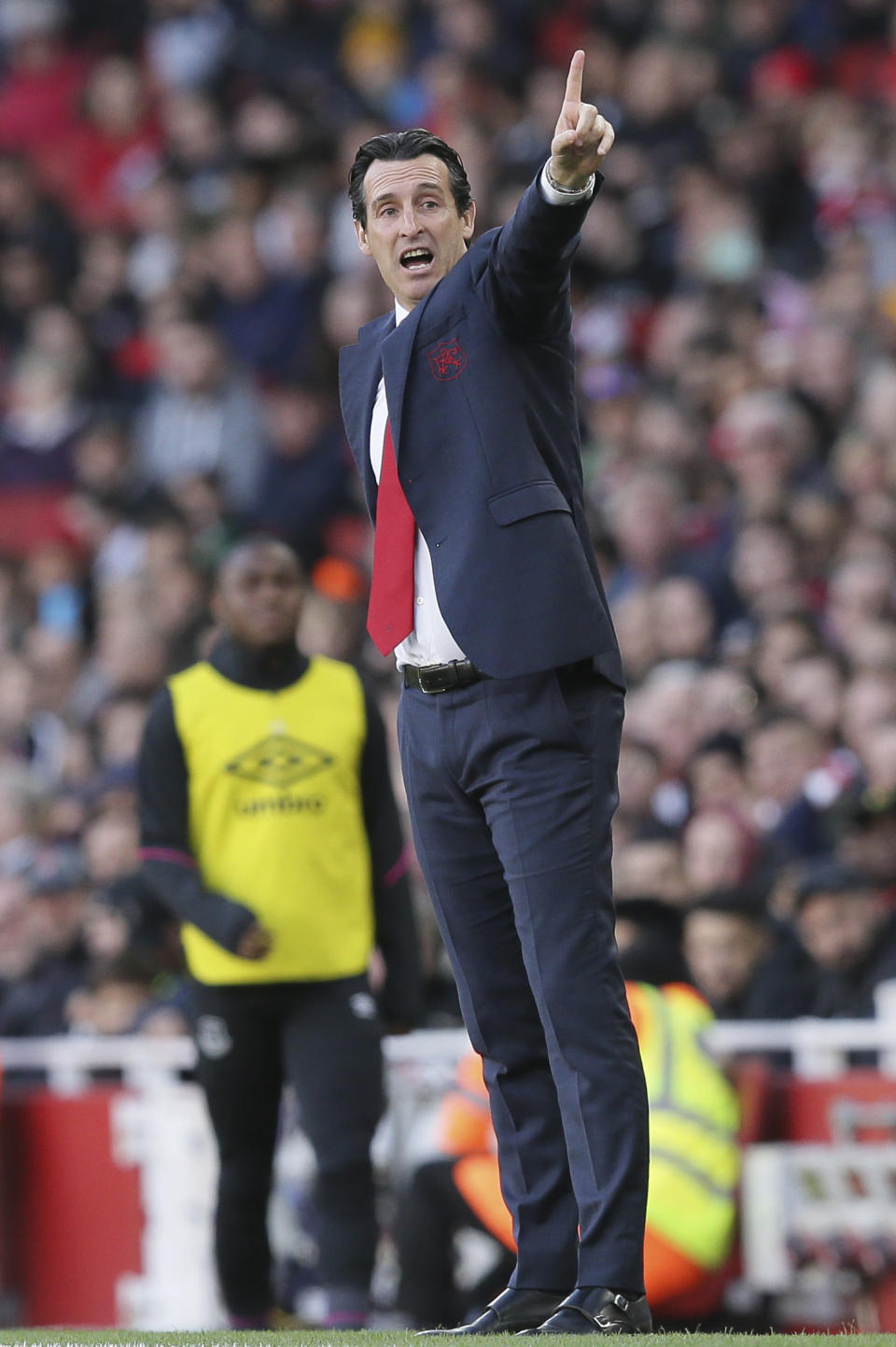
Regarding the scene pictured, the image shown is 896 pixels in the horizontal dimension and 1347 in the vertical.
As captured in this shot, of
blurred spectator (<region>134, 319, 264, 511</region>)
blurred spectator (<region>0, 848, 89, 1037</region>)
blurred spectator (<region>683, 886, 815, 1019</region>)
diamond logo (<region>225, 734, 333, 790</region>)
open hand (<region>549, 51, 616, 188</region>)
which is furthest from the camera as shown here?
blurred spectator (<region>134, 319, 264, 511</region>)

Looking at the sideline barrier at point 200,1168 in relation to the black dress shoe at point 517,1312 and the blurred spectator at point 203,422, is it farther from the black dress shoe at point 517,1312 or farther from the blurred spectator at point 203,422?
the blurred spectator at point 203,422

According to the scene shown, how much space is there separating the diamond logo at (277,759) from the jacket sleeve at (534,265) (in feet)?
7.34

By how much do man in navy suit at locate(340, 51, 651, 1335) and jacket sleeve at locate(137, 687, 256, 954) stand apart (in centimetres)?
180

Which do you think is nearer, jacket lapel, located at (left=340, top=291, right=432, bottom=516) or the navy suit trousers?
the navy suit trousers

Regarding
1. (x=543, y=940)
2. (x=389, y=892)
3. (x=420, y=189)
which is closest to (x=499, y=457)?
(x=420, y=189)

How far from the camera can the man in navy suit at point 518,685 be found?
3777mm

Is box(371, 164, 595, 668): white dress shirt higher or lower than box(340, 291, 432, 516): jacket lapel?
lower

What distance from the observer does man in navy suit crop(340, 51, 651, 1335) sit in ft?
12.4

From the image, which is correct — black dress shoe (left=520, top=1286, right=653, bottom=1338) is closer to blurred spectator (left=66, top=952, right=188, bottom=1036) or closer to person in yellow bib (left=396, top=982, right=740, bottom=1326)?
person in yellow bib (left=396, top=982, right=740, bottom=1326)

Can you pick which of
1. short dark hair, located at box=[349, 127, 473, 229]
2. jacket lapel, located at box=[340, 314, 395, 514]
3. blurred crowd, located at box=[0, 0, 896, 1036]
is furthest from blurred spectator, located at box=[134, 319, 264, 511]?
short dark hair, located at box=[349, 127, 473, 229]

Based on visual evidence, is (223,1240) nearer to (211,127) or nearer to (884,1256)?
(884,1256)

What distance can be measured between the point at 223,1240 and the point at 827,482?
4528mm

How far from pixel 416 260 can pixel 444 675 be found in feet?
2.53

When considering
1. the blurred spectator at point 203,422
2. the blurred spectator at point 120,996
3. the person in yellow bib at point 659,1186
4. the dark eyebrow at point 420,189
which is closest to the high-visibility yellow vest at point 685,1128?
the person in yellow bib at point 659,1186
